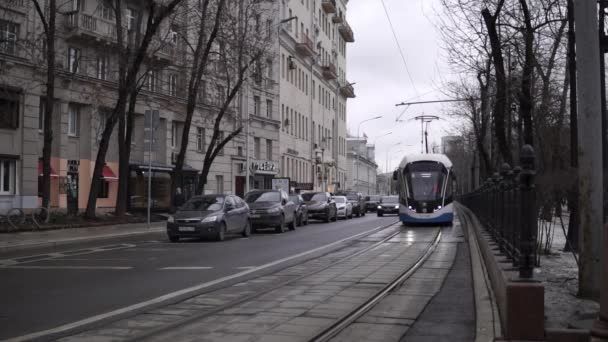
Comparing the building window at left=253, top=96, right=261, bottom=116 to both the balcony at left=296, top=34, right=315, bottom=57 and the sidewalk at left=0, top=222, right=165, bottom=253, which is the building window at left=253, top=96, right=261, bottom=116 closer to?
the balcony at left=296, top=34, right=315, bottom=57

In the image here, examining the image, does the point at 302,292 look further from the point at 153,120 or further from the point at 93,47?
the point at 93,47

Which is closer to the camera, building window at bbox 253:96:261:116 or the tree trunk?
the tree trunk

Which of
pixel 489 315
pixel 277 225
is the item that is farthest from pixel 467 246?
pixel 489 315

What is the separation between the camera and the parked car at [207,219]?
21.0 meters

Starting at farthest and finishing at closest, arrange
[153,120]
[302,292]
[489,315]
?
[153,120], [302,292], [489,315]

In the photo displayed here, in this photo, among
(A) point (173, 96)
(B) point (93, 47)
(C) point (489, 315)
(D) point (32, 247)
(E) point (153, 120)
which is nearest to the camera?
(C) point (489, 315)

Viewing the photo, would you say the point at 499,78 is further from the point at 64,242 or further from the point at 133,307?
the point at 64,242

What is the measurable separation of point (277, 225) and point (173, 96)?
15590 millimetres

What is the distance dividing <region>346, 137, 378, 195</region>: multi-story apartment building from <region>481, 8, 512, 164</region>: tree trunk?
244 ft

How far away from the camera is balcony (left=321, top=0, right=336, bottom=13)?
70750mm

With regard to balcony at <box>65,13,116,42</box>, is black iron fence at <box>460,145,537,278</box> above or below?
below

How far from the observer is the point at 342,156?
85125 millimetres

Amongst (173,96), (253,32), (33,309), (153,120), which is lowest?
(33,309)

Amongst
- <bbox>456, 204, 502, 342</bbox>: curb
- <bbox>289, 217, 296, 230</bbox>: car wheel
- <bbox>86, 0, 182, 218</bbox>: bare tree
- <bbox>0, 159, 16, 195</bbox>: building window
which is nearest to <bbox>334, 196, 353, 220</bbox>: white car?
<bbox>289, 217, 296, 230</bbox>: car wheel
